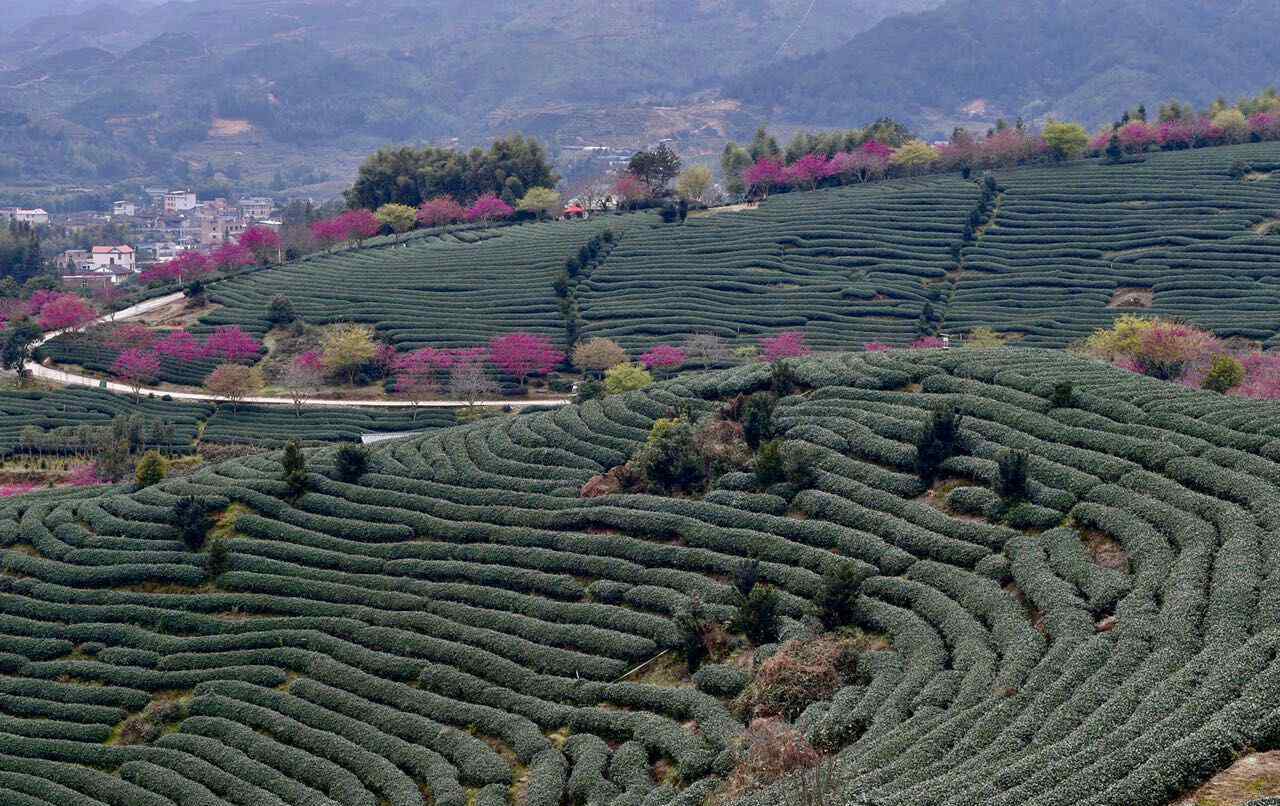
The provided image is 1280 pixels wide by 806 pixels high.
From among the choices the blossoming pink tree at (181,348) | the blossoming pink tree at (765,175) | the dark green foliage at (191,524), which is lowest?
the dark green foliage at (191,524)

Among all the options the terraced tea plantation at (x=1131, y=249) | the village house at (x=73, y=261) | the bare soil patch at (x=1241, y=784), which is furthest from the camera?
the village house at (x=73, y=261)

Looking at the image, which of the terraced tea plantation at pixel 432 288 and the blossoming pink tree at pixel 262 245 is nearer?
the terraced tea plantation at pixel 432 288

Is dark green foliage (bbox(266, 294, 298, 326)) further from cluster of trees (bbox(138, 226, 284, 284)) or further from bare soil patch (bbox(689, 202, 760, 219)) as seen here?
bare soil patch (bbox(689, 202, 760, 219))

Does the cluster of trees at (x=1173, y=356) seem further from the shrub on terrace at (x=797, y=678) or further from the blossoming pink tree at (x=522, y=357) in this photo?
the shrub on terrace at (x=797, y=678)

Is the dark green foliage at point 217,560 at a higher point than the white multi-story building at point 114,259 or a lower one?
lower

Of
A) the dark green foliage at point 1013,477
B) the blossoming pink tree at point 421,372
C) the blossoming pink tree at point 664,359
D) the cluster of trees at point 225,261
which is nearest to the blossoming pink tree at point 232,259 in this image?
the cluster of trees at point 225,261

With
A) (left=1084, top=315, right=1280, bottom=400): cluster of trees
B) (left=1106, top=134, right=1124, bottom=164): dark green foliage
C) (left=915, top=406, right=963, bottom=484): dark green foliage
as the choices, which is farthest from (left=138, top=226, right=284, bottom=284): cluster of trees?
(left=915, top=406, right=963, bottom=484): dark green foliage

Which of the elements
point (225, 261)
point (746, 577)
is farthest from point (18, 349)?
point (746, 577)

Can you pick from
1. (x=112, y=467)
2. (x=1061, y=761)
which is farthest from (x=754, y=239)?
(x=1061, y=761)
